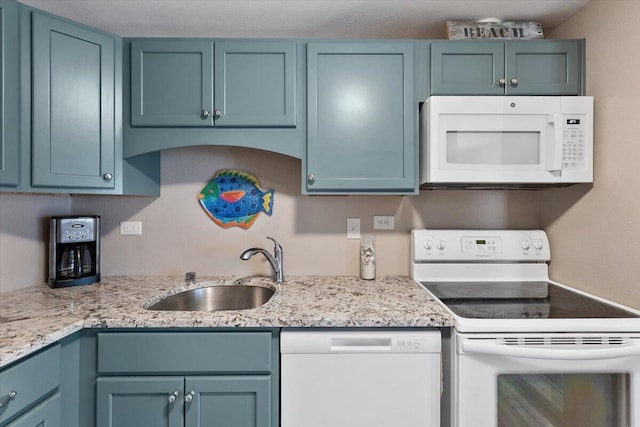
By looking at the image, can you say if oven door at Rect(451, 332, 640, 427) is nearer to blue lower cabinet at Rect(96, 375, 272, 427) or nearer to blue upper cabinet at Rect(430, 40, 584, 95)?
blue lower cabinet at Rect(96, 375, 272, 427)

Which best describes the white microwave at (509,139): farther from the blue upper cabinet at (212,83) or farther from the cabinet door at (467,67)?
the blue upper cabinet at (212,83)

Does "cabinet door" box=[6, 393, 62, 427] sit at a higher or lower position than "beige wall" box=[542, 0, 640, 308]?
lower

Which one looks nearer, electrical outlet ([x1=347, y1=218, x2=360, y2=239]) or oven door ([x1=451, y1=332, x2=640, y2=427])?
oven door ([x1=451, y1=332, x2=640, y2=427])

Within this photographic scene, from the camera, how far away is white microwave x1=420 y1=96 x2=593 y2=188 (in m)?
1.57

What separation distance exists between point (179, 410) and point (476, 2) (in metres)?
2.21

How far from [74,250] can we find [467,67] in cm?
226

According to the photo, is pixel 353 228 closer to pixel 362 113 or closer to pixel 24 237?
pixel 362 113

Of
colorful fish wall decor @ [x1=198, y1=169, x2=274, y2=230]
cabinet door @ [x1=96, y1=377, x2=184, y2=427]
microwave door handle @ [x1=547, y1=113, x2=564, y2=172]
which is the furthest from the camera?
colorful fish wall decor @ [x1=198, y1=169, x2=274, y2=230]

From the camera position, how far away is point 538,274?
189 centimetres

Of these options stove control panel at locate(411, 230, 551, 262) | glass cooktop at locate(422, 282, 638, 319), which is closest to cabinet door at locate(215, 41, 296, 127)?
stove control panel at locate(411, 230, 551, 262)

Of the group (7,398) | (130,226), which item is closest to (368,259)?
(130,226)

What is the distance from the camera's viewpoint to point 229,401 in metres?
1.30

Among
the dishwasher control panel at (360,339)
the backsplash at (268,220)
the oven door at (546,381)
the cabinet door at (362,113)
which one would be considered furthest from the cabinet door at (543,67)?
the dishwasher control panel at (360,339)

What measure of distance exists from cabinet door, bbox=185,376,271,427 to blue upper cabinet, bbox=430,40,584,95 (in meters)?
1.56
